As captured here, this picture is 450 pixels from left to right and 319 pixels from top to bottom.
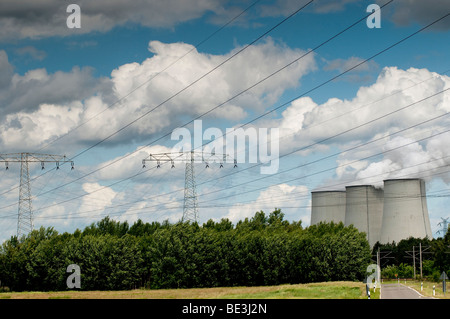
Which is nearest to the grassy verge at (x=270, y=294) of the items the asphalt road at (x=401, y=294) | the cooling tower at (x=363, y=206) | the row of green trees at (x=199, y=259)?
the asphalt road at (x=401, y=294)

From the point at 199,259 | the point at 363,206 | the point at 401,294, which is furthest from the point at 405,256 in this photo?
the point at 401,294

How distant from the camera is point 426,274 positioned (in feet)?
393

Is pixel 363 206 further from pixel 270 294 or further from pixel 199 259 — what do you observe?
pixel 270 294

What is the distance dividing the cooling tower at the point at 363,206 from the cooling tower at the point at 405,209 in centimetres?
810

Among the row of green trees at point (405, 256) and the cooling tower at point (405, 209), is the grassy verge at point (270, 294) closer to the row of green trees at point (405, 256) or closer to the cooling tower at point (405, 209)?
the cooling tower at point (405, 209)

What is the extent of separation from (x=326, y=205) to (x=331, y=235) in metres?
28.6

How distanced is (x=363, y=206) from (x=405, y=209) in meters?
15.1

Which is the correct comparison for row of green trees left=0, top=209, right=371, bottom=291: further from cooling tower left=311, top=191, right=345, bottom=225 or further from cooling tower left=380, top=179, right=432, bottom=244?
cooling tower left=311, top=191, right=345, bottom=225

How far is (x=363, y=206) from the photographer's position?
362 ft

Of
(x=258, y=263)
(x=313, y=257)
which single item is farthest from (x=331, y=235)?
(x=258, y=263)

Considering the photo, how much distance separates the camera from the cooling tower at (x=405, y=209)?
307 feet

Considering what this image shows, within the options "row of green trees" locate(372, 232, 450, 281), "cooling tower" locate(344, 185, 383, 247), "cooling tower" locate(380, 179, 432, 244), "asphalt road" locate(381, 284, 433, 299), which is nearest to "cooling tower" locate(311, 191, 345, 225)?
"cooling tower" locate(344, 185, 383, 247)
